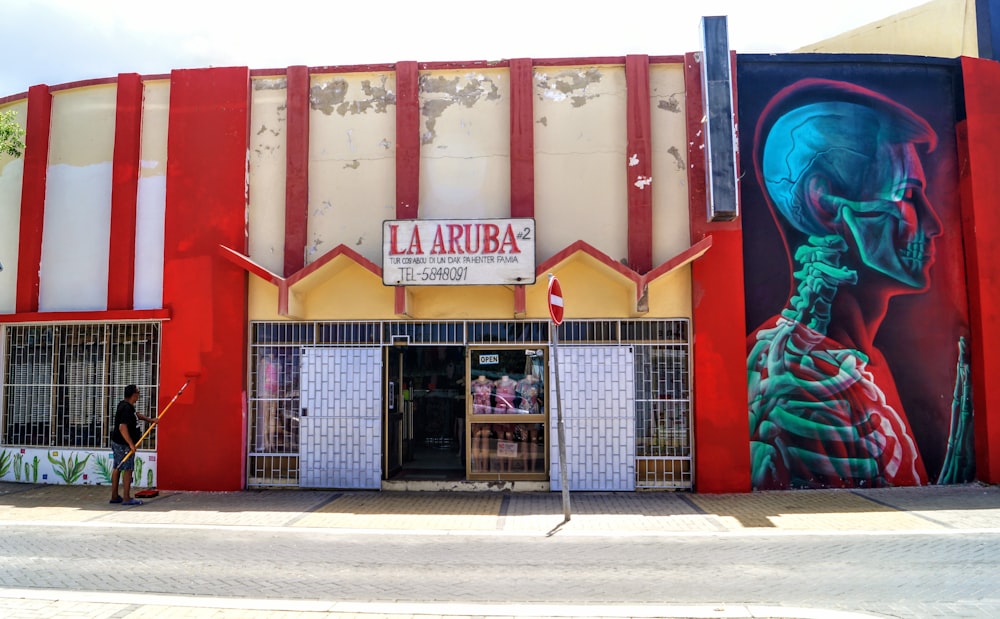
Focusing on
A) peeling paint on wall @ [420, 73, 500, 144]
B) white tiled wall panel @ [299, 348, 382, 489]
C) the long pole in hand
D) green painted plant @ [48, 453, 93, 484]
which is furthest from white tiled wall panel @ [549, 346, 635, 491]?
green painted plant @ [48, 453, 93, 484]

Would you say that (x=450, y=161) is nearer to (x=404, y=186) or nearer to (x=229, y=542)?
(x=404, y=186)

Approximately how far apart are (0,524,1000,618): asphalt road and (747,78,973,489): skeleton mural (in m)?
2.77

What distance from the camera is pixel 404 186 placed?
37.6 feet

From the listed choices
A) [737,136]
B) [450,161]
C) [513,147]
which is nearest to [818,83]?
[737,136]

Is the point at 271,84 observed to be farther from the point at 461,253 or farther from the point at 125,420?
the point at 125,420

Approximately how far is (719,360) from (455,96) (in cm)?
592

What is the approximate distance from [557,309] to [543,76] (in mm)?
4424

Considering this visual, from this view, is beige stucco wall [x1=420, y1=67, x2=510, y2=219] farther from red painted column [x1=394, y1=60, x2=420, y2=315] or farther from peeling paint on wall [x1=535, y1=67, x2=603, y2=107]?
peeling paint on wall [x1=535, y1=67, x2=603, y2=107]

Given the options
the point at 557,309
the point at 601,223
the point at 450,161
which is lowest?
the point at 557,309

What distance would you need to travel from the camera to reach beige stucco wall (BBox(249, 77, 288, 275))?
1166 centimetres

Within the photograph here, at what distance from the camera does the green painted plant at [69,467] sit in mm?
11789

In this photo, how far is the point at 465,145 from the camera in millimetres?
11562

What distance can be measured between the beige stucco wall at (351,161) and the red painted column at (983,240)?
9.17m

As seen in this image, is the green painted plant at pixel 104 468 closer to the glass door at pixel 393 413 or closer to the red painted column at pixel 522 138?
the glass door at pixel 393 413
